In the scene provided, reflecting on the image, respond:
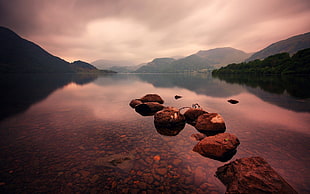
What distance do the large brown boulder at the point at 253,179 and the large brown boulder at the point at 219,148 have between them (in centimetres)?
150

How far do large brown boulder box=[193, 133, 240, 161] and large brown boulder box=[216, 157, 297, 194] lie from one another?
1.50 metres

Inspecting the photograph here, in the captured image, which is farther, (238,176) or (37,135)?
(37,135)

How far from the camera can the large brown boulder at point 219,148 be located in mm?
8398

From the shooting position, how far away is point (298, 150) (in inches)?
362

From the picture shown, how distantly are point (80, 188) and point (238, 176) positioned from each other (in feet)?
23.8

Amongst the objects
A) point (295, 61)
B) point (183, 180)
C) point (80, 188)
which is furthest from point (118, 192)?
point (295, 61)

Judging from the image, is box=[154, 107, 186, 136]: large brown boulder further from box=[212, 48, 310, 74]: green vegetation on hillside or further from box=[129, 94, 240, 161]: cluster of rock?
box=[212, 48, 310, 74]: green vegetation on hillside

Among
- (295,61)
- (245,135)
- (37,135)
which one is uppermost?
(295,61)

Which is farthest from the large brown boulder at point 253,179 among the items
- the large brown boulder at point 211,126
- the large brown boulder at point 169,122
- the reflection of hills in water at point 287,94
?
the reflection of hills in water at point 287,94

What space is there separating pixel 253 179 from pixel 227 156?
9.91 feet

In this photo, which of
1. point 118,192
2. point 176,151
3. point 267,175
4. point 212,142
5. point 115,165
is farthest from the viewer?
point 176,151

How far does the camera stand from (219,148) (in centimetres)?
848

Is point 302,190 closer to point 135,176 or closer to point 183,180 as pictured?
point 183,180

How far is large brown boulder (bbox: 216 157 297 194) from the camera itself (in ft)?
17.1
